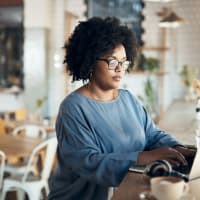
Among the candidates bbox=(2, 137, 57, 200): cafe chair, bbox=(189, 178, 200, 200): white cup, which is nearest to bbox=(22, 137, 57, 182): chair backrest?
bbox=(2, 137, 57, 200): cafe chair

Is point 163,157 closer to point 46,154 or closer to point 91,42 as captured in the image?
point 91,42

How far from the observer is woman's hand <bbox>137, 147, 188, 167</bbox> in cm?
128

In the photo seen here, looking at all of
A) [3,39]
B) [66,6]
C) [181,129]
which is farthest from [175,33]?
[181,129]

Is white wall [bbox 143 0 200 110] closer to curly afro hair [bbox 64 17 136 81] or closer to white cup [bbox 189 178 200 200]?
curly afro hair [bbox 64 17 136 81]

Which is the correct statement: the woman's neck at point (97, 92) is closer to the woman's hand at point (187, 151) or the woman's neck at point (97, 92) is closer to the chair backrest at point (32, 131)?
the woman's hand at point (187, 151)

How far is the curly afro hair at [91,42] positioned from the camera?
1430mm

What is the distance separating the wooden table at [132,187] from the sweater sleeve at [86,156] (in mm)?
31

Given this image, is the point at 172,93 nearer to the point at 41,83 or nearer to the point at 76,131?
the point at 41,83

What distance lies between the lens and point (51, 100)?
644 cm

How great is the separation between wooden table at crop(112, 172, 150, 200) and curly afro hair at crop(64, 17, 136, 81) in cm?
41

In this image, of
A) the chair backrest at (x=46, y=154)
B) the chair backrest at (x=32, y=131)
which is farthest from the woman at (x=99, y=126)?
the chair backrest at (x=32, y=131)

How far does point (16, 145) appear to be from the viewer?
137 inches

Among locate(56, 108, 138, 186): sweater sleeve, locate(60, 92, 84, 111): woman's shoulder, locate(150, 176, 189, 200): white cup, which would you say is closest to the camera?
locate(150, 176, 189, 200): white cup

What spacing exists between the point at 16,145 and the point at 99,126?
7.27 ft
